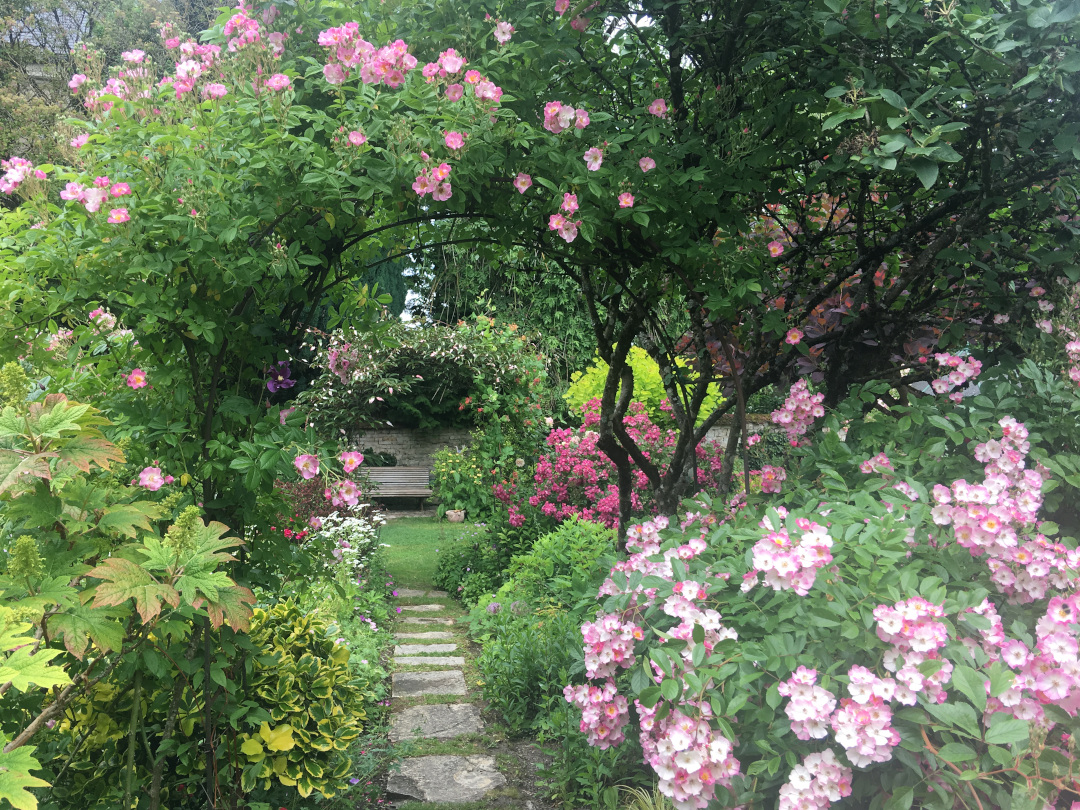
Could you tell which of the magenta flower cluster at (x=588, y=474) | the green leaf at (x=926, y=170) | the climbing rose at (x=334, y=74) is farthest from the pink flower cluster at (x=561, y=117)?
the magenta flower cluster at (x=588, y=474)

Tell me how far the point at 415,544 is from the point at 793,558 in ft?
19.0

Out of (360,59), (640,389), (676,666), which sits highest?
(360,59)

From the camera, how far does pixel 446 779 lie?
8.72 feet

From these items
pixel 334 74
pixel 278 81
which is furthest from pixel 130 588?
pixel 334 74

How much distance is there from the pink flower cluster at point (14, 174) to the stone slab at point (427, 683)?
256 centimetres

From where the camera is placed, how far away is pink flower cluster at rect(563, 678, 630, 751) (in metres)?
1.98

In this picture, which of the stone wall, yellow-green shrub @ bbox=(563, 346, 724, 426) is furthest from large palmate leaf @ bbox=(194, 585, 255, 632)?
the stone wall

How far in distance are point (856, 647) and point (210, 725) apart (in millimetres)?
1728

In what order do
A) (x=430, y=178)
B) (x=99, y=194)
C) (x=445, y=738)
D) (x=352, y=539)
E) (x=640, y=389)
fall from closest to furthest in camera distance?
(x=99, y=194), (x=430, y=178), (x=445, y=738), (x=352, y=539), (x=640, y=389)

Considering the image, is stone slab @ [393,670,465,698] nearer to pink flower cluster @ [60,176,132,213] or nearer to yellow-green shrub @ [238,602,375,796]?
yellow-green shrub @ [238,602,375,796]

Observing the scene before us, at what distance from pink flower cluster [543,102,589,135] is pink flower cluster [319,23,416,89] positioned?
45 centimetres

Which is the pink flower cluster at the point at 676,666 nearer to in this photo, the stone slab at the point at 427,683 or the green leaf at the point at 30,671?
the green leaf at the point at 30,671

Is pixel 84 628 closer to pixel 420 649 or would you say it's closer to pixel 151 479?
pixel 151 479

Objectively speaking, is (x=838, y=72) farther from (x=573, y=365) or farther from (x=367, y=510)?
(x=573, y=365)
